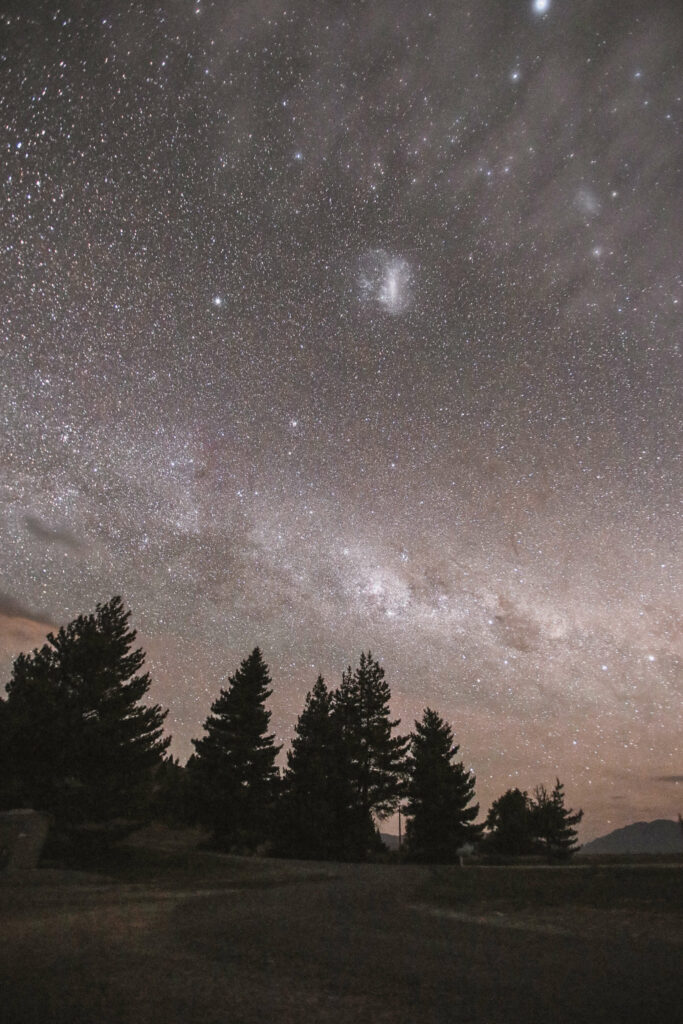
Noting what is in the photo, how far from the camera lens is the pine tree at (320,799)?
3706cm

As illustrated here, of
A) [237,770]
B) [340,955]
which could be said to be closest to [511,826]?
[237,770]

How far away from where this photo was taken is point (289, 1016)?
5.02 metres

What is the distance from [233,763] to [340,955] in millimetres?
30682

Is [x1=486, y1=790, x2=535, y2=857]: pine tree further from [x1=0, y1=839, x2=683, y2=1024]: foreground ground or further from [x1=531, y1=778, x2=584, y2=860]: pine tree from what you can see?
[x1=0, y1=839, x2=683, y2=1024]: foreground ground

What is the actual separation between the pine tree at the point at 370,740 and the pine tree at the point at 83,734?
64.3 feet

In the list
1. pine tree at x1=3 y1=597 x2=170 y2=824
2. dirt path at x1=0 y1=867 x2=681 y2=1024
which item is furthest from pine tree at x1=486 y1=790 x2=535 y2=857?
dirt path at x1=0 y1=867 x2=681 y2=1024

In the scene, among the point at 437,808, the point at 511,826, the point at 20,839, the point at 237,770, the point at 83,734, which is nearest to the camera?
the point at 20,839

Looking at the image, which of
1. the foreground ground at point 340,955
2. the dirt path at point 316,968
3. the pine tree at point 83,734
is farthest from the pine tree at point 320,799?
the dirt path at point 316,968

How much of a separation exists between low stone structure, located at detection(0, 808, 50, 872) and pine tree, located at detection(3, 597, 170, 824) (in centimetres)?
440

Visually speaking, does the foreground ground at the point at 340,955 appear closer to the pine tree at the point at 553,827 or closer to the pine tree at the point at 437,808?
the pine tree at the point at 437,808

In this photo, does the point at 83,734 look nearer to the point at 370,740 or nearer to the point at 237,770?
the point at 237,770

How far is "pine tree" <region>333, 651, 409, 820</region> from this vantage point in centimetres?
4266

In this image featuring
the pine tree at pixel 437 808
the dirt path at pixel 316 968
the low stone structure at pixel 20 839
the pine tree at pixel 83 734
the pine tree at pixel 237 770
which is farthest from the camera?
the pine tree at pixel 437 808

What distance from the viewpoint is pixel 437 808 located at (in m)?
43.2
